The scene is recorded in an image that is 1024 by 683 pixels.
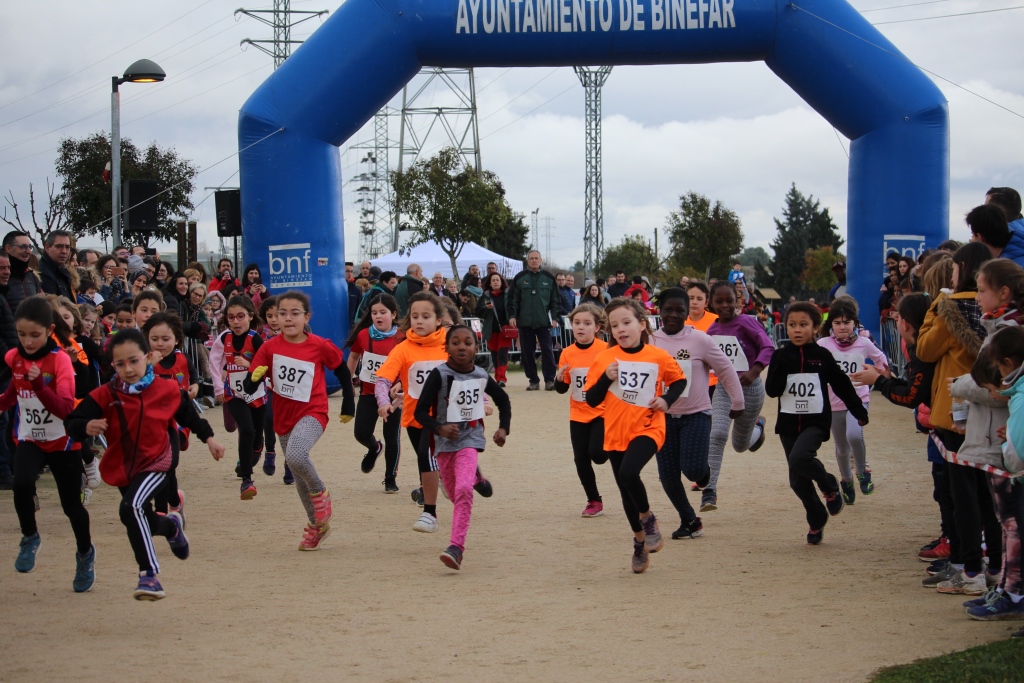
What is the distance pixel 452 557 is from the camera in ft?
22.4

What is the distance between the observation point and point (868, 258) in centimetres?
1644

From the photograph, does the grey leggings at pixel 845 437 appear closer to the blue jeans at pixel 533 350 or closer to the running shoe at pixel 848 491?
the running shoe at pixel 848 491

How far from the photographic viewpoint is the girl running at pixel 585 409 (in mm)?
8469

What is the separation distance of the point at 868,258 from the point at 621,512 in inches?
350

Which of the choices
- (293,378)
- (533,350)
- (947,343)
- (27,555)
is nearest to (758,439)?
(947,343)

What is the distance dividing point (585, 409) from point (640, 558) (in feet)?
6.06

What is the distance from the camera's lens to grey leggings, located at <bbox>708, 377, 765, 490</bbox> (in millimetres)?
8953

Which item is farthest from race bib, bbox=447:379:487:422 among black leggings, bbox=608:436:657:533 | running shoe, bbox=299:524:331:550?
running shoe, bbox=299:524:331:550

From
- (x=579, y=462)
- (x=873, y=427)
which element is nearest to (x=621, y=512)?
(x=579, y=462)

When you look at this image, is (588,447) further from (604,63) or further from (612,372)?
(604,63)

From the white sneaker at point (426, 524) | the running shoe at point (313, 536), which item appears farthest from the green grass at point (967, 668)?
the running shoe at point (313, 536)

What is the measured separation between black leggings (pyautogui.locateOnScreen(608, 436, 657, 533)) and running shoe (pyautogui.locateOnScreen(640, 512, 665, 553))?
72 mm

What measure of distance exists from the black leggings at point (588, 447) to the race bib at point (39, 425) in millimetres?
3632

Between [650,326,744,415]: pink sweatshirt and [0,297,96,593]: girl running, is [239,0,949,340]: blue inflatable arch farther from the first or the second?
[0,297,96,593]: girl running
